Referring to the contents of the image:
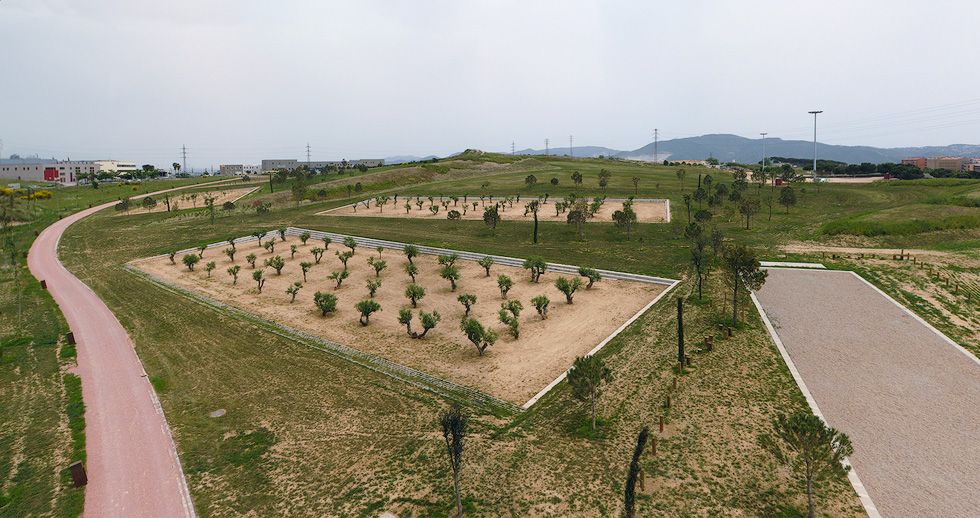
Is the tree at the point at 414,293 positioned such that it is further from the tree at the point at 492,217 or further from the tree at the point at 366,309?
the tree at the point at 492,217

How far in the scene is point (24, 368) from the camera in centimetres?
2667

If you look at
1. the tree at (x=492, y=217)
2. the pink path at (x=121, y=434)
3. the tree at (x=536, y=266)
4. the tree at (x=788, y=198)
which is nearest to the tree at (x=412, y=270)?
the tree at (x=536, y=266)

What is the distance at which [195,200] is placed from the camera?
101 metres

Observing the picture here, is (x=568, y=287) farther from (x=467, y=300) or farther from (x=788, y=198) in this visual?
(x=788, y=198)

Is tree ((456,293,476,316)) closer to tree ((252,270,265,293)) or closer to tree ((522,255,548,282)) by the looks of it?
tree ((522,255,548,282))

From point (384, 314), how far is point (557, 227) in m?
36.1

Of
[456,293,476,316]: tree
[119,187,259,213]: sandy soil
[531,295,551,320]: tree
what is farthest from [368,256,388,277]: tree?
[119,187,259,213]: sandy soil

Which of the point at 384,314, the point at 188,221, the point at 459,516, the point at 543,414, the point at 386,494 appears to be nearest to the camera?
the point at 459,516

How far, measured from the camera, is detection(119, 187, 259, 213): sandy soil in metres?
95.9

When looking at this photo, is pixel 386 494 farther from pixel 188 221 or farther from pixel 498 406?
pixel 188 221

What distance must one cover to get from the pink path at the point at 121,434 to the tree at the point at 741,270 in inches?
1318

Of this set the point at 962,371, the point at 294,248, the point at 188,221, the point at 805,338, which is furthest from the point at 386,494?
Result: the point at 188,221

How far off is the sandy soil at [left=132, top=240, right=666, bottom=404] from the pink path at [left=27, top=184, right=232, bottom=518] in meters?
9.92

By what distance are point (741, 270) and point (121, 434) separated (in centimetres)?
3814
